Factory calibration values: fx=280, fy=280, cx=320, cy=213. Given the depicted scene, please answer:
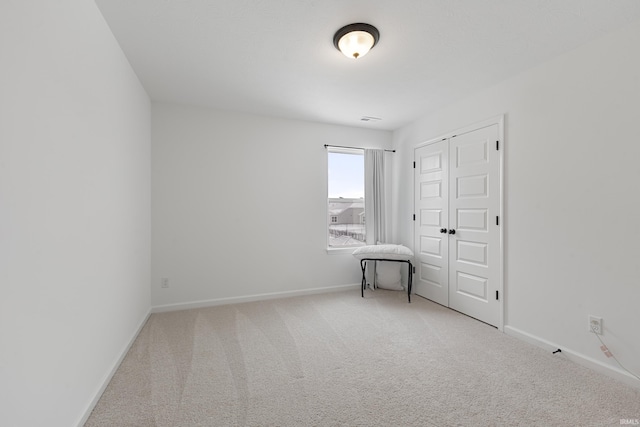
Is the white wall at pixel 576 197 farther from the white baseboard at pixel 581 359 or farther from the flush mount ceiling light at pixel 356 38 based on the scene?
the flush mount ceiling light at pixel 356 38

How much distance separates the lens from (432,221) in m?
3.85

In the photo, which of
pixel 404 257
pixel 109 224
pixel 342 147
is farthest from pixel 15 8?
pixel 404 257

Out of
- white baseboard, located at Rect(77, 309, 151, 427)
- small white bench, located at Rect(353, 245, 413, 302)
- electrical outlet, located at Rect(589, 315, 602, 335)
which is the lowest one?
white baseboard, located at Rect(77, 309, 151, 427)

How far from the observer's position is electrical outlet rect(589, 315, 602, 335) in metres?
2.17

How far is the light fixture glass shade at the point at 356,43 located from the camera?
206 centimetres

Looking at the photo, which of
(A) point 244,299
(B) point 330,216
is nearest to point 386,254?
(B) point 330,216

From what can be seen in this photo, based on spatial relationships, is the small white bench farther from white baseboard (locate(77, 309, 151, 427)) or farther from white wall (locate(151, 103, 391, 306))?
white baseboard (locate(77, 309, 151, 427))

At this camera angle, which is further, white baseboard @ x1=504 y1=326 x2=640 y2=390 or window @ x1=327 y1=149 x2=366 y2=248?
window @ x1=327 y1=149 x2=366 y2=248

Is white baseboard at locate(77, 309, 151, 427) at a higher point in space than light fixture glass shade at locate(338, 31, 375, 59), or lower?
lower

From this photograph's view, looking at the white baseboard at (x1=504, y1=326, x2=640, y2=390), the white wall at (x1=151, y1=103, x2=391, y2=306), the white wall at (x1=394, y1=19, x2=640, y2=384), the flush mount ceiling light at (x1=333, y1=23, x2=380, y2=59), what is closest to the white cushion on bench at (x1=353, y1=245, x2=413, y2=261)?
the white wall at (x1=151, y1=103, x2=391, y2=306)

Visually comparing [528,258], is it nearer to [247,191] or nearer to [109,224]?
[247,191]

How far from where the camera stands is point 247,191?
151 inches

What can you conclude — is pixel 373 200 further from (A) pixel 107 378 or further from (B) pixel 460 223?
(A) pixel 107 378

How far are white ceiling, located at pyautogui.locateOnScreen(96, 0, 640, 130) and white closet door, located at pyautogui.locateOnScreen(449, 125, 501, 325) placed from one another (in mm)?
657
